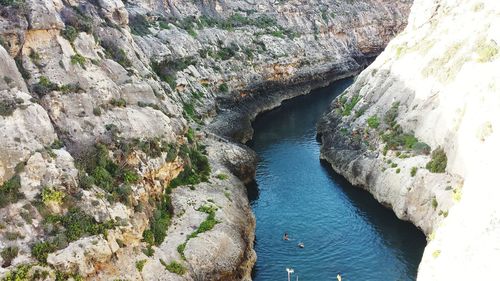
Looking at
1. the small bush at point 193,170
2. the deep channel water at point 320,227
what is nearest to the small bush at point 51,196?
the small bush at point 193,170

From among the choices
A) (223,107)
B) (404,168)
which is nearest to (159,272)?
(404,168)

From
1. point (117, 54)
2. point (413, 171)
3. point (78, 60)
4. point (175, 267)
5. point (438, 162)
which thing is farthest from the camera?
point (117, 54)

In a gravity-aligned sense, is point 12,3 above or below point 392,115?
above

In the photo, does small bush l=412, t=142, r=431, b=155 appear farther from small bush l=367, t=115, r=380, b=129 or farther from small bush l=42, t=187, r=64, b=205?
small bush l=42, t=187, r=64, b=205

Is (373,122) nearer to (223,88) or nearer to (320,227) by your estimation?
(320,227)

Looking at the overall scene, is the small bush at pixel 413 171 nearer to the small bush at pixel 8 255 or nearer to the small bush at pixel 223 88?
the small bush at pixel 8 255

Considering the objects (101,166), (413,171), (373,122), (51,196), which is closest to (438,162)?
(413,171)

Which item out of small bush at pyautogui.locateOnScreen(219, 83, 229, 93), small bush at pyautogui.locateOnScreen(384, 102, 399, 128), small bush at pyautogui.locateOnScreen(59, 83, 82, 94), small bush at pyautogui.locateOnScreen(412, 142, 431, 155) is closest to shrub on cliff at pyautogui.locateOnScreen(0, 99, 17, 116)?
small bush at pyautogui.locateOnScreen(59, 83, 82, 94)
